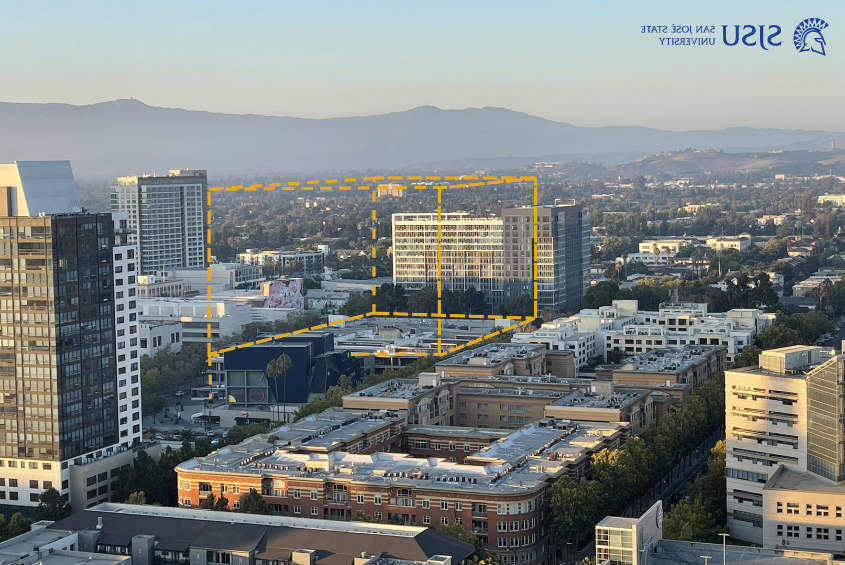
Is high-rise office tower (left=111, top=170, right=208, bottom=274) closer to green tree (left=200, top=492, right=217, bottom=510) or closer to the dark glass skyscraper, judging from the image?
the dark glass skyscraper

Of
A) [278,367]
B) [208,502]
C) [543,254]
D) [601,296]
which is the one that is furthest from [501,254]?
[208,502]

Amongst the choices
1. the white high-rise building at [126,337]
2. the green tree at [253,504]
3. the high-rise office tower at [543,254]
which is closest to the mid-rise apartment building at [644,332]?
the high-rise office tower at [543,254]

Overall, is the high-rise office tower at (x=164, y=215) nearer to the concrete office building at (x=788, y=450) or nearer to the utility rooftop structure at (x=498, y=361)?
the utility rooftop structure at (x=498, y=361)

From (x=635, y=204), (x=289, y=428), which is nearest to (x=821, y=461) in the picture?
(x=289, y=428)

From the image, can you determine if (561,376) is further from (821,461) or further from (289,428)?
(821,461)

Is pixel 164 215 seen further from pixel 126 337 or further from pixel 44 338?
pixel 44 338
